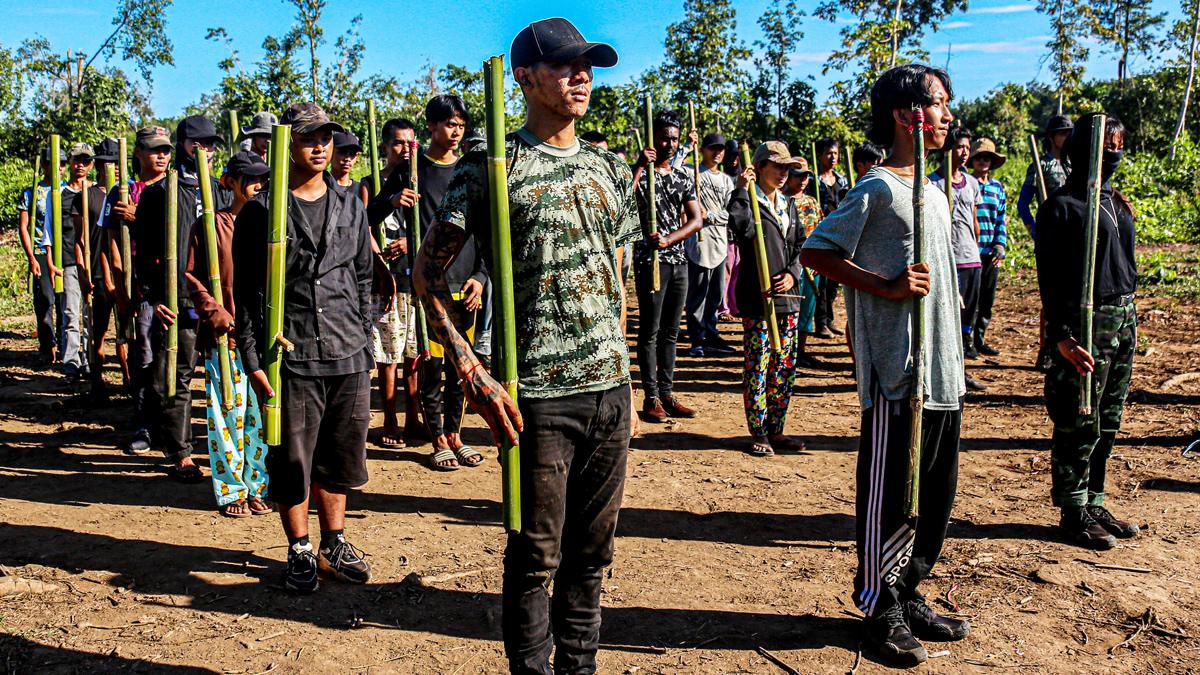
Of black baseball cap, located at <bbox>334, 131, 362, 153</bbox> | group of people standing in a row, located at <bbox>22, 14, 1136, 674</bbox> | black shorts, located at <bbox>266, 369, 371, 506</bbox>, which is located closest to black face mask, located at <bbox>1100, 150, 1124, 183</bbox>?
group of people standing in a row, located at <bbox>22, 14, 1136, 674</bbox>

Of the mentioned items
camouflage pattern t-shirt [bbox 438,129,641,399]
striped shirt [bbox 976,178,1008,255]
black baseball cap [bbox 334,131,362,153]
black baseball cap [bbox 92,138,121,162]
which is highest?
black baseball cap [bbox 92,138,121,162]

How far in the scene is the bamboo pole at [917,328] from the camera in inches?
135

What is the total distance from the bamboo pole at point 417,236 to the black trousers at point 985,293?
5.91 meters

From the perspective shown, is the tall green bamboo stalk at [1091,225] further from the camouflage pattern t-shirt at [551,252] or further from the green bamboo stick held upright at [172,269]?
the green bamboo stick held upright at [172,269]

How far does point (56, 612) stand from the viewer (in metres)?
4.23

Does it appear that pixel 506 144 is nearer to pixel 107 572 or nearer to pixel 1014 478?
pixel 107 572

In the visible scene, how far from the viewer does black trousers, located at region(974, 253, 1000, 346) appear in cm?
958

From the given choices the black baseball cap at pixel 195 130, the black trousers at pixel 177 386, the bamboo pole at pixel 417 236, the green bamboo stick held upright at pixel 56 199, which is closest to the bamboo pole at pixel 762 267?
the bamboo pole at pixel 417 236

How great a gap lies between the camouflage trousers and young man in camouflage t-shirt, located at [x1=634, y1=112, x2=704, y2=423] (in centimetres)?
310

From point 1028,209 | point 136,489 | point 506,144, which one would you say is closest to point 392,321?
point 136,489

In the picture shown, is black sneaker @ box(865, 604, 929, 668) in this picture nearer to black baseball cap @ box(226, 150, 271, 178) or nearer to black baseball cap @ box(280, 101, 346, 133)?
black baseball cap @ box(280, 101, 346, 133)

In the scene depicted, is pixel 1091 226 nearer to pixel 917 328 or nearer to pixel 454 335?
pixel 917 328

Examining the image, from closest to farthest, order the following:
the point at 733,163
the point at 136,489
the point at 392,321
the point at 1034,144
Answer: the point at 136,489
the point at 392,321
the point at 1034,144
the point at 733,163

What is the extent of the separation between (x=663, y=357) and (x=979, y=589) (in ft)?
12.1
